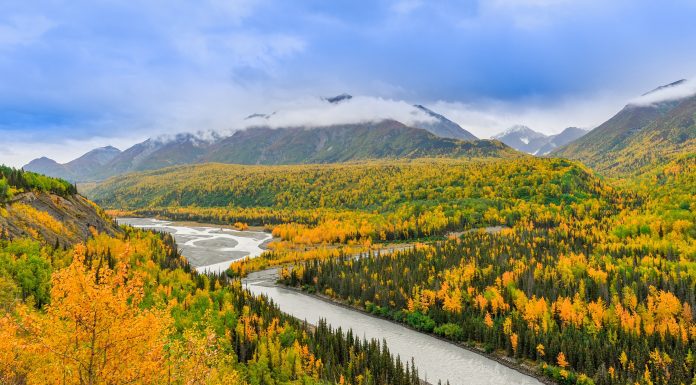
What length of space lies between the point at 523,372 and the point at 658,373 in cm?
1690

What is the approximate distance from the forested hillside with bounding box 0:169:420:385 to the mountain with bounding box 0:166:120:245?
61cm

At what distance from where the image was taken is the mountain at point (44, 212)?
240ft

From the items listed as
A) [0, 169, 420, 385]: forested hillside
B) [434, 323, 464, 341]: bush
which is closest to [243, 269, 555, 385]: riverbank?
A: [434, 323, 464, 341]: bush

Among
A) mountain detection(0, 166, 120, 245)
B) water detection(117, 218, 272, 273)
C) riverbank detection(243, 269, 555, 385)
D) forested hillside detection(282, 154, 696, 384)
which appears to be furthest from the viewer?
water detection(117, 218, 272, 273)

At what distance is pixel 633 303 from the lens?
78250 millimetres

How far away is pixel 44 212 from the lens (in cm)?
8431

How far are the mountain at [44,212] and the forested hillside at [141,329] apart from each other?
1.99ft

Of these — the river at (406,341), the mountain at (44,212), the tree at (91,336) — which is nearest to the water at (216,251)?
the river at (406,341)

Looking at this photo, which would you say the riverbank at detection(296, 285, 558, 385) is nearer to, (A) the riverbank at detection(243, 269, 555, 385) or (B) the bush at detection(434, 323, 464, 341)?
(A) the riverbank at detection(243, 269, 555, 385)

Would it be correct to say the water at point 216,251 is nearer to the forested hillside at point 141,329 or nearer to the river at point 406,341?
the river at point 406,341

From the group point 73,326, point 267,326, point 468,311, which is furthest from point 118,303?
point 468,311

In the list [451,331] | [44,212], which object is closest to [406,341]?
[451,331]

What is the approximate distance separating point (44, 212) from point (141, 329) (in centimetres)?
7997

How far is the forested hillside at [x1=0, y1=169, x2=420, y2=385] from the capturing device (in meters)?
19.8
